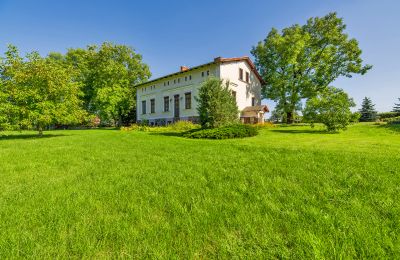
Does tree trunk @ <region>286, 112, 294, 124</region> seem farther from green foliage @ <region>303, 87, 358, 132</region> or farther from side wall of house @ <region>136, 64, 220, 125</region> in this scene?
side wall of house @ <region>136, 64, 220, 125</region>

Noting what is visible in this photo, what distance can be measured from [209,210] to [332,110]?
17660 mm

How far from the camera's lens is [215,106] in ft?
53.8

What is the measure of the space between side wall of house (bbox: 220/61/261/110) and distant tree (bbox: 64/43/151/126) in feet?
65.8

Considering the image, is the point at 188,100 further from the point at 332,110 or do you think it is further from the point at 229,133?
the point at 332,110

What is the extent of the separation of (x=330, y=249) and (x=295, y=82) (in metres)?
30.9

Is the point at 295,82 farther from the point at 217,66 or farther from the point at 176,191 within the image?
the point at 176,191

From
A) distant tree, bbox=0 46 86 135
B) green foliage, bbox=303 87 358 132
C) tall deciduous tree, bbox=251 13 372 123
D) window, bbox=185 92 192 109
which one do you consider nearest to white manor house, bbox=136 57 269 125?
window, bbox=185 92 192 109

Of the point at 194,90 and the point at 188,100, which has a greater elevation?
the point at 194,90

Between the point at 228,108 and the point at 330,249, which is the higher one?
the point at 228,108

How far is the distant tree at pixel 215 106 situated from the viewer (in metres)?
16.4

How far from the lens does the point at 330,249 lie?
96.9 inches

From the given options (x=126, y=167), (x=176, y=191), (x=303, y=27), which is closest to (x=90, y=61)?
(x=303, y=27)

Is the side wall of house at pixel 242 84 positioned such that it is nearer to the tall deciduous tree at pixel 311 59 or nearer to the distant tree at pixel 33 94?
the tall deciduous tree at pixel 311 59

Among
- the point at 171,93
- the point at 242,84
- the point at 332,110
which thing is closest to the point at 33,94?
the point at 171,93
